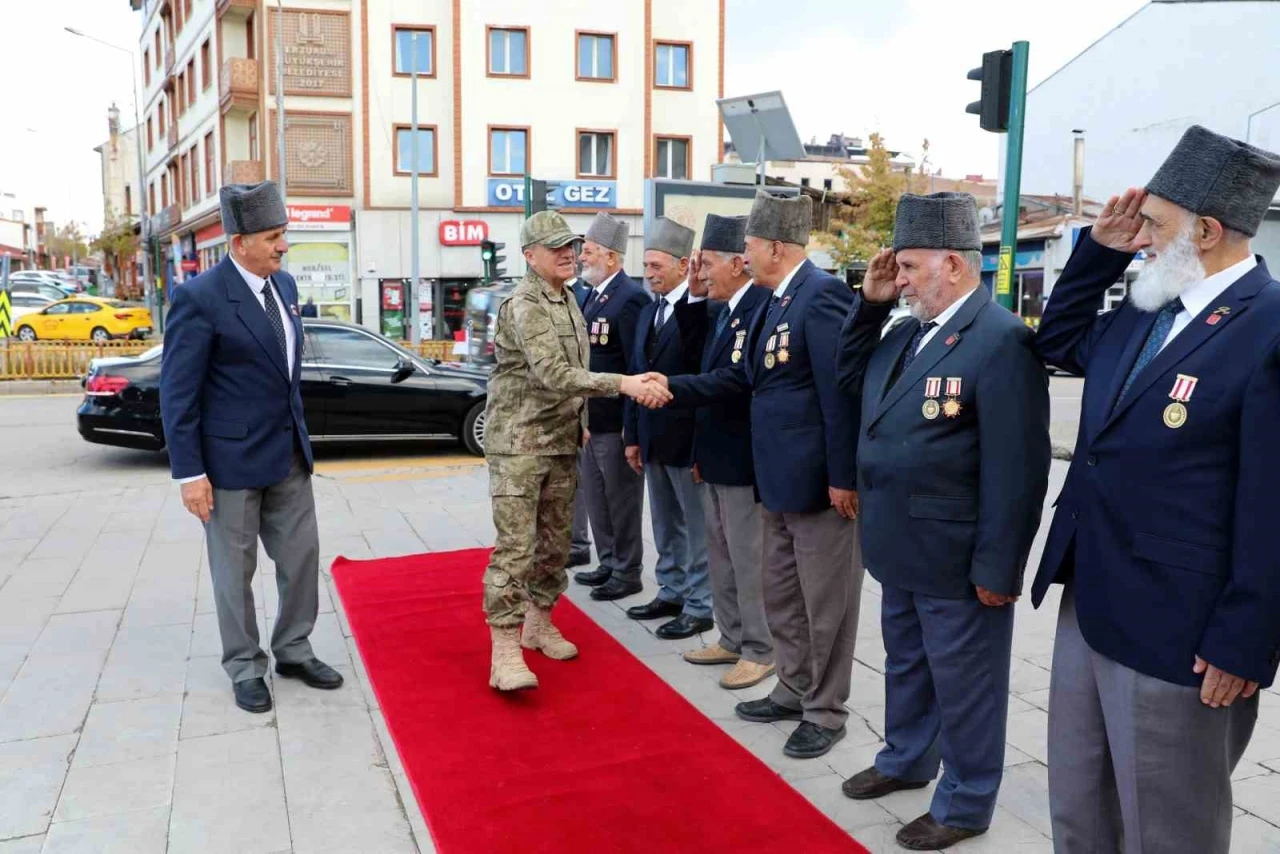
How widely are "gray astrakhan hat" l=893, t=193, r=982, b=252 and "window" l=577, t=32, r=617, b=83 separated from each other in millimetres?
29225

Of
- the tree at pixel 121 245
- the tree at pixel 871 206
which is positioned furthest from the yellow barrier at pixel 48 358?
the tree at pixel 121 245

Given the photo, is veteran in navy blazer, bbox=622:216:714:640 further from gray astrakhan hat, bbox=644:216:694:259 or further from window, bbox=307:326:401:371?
window, bbox=307:326:401:371

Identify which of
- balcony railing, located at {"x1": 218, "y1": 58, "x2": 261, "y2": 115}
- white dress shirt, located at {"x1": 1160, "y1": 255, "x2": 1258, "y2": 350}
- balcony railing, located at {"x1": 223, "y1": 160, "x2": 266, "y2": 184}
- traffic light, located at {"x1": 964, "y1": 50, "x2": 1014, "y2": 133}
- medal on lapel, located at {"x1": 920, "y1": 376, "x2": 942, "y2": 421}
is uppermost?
balcony railing, located at {"x1": 218, "y1": 58, "x2": 261, "y2": 115}

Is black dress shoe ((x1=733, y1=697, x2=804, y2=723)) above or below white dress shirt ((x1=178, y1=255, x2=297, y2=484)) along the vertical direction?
below

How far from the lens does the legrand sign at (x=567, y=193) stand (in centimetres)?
3055

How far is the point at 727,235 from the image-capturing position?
16.1 ft

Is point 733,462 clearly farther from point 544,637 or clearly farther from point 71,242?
point 71,242

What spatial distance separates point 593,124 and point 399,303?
7.72 metres

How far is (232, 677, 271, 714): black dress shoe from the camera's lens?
14.9 feet

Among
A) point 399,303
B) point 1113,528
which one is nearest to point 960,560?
point 1113,528

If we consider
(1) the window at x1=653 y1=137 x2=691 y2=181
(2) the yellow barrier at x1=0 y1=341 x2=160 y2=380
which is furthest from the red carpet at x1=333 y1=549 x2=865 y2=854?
(1) the window at x1=653 y1=137 x2=691 y2=181

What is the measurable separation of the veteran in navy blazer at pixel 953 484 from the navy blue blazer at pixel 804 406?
0.45 metres

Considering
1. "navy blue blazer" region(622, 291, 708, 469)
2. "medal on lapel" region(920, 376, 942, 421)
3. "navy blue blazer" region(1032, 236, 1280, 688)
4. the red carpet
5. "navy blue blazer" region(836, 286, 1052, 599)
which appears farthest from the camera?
"navy blue blazer" region(622, 291, 708, 469)

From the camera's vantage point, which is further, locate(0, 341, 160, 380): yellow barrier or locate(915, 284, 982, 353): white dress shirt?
locate(0, 341, 160, 380): yellow barrier
